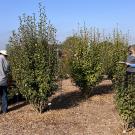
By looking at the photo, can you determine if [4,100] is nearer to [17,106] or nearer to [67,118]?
[17,106]

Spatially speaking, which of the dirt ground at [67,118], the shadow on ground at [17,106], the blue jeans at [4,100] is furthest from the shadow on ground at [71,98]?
the blue jeans at [4,100]

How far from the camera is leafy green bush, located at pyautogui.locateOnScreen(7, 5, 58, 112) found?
10.4 meters

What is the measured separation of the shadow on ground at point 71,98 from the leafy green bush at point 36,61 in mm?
902

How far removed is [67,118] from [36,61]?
1584 mm

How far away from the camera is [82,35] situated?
547 inches

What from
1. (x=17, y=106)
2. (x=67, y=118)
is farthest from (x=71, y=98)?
(x=67, y=118)

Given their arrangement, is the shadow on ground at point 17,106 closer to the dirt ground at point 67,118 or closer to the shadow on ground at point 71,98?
the dirt ground at point 67,118

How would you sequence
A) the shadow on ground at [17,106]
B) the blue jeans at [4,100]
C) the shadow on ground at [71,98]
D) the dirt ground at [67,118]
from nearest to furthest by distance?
the dirt ground at [67,118], the blue jeans at [4,100], the shadow on ground at [71,98], the shadow on ground at [17,106]

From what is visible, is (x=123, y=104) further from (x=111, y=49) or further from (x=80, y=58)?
(x=111, y=49)

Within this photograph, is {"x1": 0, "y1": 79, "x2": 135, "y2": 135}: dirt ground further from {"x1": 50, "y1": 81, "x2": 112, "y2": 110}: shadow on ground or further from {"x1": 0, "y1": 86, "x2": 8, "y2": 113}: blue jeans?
{"x1": 0, "y1": 86, "x2": 8, "y2": 113}: blue jeans

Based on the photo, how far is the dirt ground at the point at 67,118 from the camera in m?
9.05

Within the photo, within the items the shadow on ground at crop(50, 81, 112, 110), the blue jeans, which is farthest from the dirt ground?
the blue jeans

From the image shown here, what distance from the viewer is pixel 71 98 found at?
495 inches

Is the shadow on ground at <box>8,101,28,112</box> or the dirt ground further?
the shadow on ground at <box>8,101,28,112</box>
